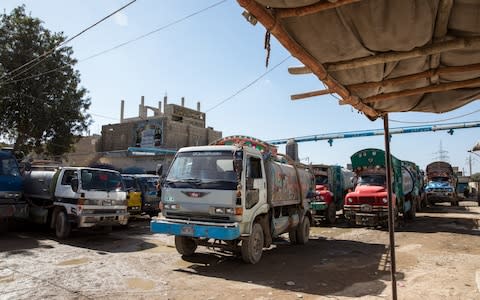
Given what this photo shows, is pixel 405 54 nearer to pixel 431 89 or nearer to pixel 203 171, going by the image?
pixel 431 89

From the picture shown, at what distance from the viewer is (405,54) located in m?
3.09

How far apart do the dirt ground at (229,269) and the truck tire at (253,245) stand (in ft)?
0.58

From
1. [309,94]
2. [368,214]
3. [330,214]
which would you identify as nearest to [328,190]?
[330,214]

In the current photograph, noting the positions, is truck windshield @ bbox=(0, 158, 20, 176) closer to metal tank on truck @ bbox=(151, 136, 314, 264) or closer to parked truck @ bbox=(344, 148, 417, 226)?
metal tank on truck @ bbox=(151, 136, 314, 264)

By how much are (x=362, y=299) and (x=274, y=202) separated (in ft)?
12.7

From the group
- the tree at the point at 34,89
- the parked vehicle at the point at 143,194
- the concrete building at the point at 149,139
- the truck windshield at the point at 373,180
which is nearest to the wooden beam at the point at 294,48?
the truck windshield at the point at 373,180

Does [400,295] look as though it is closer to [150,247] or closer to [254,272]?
[254,272]

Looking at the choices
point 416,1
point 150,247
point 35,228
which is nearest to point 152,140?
point 35,228

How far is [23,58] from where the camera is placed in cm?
2208

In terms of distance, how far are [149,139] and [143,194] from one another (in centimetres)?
2834

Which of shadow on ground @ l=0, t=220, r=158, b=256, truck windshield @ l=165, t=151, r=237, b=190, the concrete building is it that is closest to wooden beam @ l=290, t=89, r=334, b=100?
truck windshield @ l=165, t=151, r=237, b=190

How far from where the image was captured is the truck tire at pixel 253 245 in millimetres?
8219

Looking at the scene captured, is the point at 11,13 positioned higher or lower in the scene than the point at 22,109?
higher

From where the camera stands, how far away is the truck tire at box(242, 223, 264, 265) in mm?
8219
